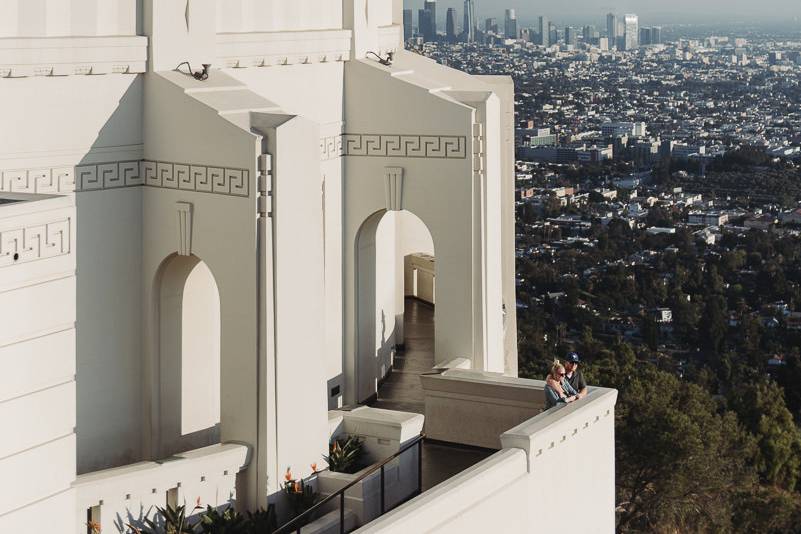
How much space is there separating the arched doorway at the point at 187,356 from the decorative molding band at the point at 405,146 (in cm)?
282

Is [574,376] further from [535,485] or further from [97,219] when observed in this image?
[97,219]

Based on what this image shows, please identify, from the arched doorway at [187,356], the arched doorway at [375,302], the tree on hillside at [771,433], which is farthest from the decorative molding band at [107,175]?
the tree on hillside at [771,433]

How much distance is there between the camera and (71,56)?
1011 cm

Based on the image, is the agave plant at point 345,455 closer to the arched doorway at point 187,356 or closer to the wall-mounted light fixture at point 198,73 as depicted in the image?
the arched doorway at point 187,356

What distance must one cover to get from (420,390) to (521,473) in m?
3.95

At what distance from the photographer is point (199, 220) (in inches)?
410

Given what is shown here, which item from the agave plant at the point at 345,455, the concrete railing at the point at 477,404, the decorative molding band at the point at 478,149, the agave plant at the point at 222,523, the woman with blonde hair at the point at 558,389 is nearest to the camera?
the agave plant at the point at 222,523

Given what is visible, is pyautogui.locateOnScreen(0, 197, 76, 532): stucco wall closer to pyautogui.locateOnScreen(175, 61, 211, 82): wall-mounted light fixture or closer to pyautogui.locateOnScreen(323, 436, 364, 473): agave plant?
pyautogui.locateOnScreen(323, 436, 364, 473): agave plant

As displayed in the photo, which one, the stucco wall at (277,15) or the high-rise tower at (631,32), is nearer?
the stucco wall at (277,15)

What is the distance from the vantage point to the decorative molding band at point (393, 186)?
533 inches

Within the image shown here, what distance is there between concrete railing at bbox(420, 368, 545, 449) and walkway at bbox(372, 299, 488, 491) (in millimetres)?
127

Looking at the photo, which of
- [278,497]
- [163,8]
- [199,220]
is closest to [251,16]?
[163,8]

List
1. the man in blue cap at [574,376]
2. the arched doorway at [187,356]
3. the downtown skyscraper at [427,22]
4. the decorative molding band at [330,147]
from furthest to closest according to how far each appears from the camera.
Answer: the downtown skyscraper at [427,22] → the decorative molding band at [330,147] → the man in blue cap at [574,376] → the arched doorway at [187,356]

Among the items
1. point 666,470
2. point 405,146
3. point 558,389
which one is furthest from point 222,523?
point 666,470
